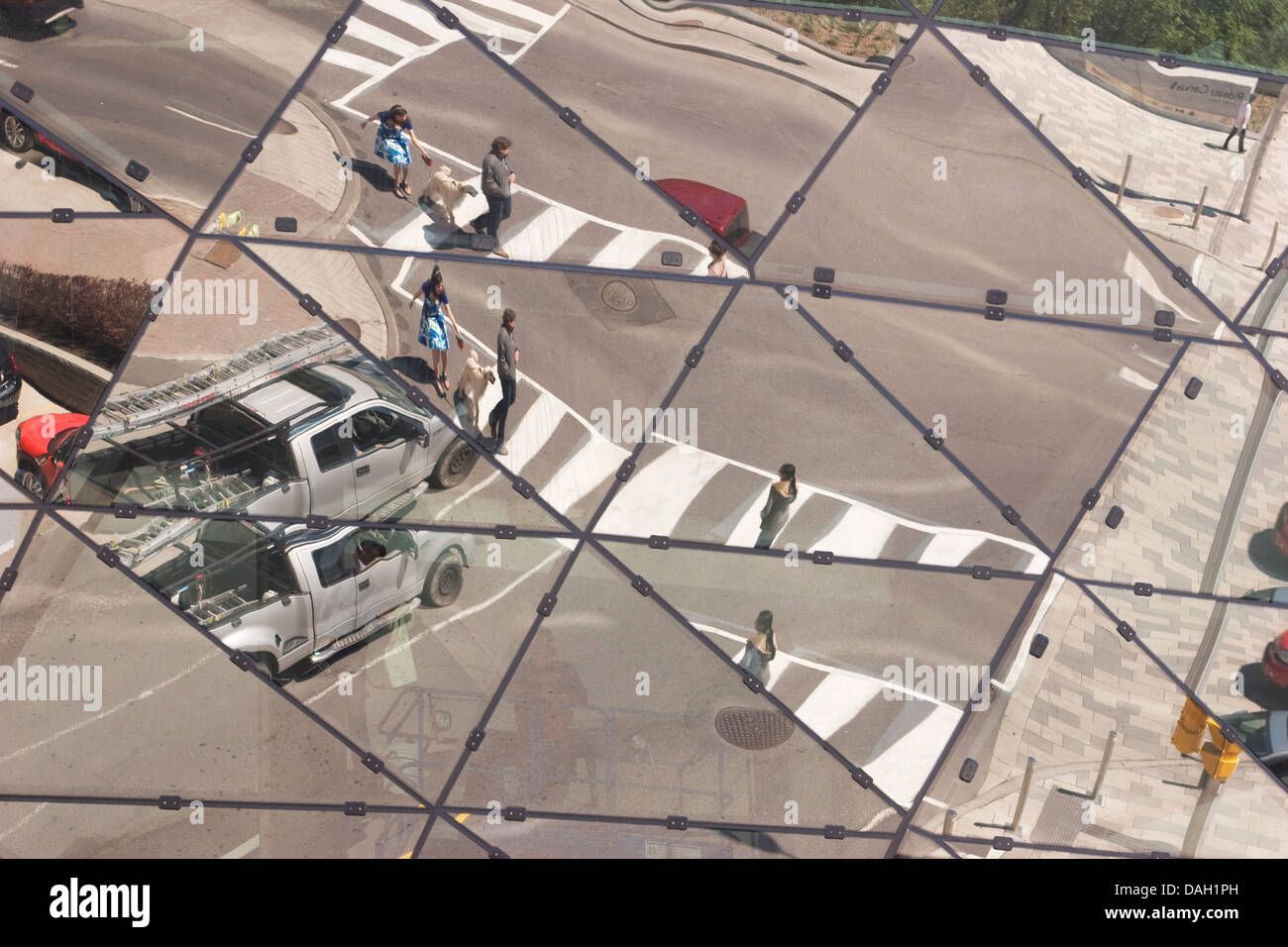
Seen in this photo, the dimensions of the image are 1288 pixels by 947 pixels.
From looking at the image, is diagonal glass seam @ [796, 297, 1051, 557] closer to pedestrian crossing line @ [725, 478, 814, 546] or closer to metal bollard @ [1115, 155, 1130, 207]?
pedestrian crossing line @ [725, 478, 814, 546]

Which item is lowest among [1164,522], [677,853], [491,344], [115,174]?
[677,853]

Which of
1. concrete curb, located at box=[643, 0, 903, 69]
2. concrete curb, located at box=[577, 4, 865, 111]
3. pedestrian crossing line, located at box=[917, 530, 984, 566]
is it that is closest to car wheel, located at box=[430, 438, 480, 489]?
concrete curb, located at box=[577, 4, 865, 111]

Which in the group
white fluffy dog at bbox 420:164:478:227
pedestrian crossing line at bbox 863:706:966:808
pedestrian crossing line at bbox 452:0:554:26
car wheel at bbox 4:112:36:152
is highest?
pedestrian crossing line at bbox 452:0:554:26

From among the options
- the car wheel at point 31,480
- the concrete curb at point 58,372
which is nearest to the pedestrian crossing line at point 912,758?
the concrete curb at point 58,372

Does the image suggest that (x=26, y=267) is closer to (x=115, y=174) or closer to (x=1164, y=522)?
(x=115, y=174)
